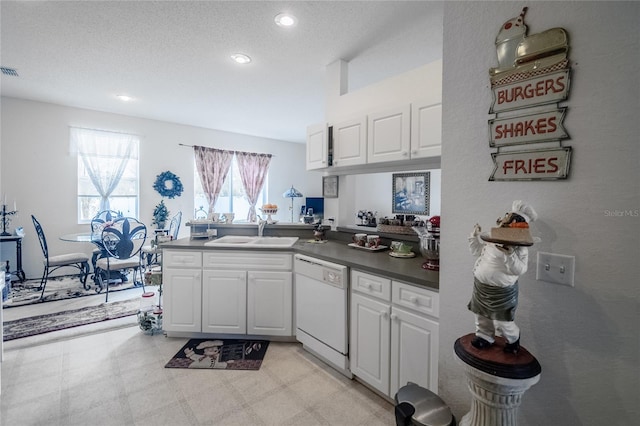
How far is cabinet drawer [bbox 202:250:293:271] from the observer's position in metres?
2.53

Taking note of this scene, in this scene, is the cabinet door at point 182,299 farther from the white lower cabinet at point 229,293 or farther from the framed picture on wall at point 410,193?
the framed picture on wall at point 410,193

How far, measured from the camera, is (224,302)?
2.59 meters

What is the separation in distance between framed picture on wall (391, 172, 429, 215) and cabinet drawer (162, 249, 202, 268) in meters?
3.89

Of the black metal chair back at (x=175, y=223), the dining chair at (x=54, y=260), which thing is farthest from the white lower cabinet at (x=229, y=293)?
the black metal chair back at (x=175, y=223)

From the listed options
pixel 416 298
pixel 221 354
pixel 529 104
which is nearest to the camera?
pixel 529 104

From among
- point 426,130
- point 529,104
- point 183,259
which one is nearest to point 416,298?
point 529,104

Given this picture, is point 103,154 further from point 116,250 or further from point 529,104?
point 529,104

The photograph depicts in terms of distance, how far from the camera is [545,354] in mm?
1123

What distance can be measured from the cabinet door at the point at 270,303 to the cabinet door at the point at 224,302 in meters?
0.06

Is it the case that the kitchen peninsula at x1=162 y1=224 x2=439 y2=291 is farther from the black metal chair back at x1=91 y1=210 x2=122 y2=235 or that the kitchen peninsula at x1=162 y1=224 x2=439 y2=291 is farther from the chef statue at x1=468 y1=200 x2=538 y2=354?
the black metal chair back at x1=91 y1=210 x2=122 y2=235

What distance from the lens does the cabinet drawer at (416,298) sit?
150cm

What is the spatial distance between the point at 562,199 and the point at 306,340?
200 cm

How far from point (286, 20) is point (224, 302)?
243 centimetres

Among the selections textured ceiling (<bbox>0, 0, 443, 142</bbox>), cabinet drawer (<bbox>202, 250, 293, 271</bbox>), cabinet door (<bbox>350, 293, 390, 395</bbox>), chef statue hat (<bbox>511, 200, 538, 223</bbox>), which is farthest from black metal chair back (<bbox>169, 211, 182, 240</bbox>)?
chef statue hat (<bbox>511, 200, 538, 223</bbox>)
